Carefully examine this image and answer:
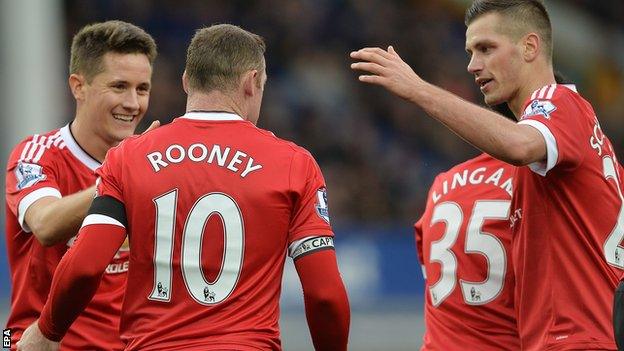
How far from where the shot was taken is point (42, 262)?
534 centimetres

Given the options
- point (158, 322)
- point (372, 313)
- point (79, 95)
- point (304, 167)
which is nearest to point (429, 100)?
point (304, 167)

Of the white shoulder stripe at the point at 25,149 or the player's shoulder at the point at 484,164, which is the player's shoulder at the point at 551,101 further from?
the white shoulder stripe at the point at 25,149

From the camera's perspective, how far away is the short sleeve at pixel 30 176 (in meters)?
5.28

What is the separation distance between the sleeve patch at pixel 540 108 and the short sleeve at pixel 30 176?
80.4 inches

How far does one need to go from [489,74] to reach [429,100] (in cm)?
70

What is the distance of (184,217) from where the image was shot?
438 cm

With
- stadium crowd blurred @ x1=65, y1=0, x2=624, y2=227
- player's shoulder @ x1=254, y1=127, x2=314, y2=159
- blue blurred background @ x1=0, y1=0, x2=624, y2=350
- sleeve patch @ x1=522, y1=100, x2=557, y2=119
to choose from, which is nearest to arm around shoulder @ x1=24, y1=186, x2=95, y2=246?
player's shoulder @ x1=254, y1=127, x2=314, y2=159

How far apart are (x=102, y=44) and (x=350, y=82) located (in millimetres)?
11252

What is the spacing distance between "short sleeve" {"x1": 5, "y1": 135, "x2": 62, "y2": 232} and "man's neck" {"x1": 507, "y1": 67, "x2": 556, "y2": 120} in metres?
2.02

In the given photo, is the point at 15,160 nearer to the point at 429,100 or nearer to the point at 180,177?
the point at 180,177

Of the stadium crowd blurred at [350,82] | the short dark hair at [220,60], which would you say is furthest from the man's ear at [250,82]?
the stadium crowd blurred at [350,82]

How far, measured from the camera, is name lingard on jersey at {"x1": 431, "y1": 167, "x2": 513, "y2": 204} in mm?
5425

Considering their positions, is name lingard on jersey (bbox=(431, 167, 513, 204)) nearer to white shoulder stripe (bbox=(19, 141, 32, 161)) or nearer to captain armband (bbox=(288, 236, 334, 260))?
captain armband (bbox=(288, 236, 334, 260))

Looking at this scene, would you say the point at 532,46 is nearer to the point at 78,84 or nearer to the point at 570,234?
the point at 570,234
